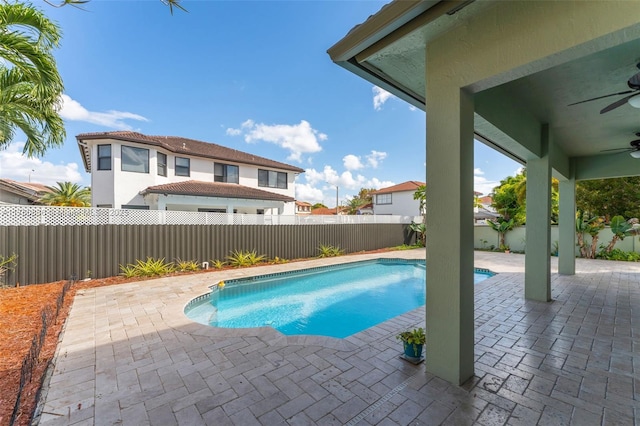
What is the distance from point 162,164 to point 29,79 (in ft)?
35.7

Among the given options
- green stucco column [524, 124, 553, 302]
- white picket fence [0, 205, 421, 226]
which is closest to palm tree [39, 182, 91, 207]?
white picket fence [0, 205, 421, 226]

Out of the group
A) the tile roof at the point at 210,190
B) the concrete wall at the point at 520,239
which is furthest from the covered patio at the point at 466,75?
the tile roof at the point at 210,190

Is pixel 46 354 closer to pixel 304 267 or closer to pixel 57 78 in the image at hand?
pixel 57 78

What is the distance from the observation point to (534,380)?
307cm

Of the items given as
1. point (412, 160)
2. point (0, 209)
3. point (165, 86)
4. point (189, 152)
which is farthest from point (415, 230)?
point (0, 209)

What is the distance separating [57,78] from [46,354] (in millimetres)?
4857

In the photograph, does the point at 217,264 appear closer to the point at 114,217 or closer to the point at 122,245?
the point at 122,245

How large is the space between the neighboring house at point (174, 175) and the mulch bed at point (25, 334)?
6850mm

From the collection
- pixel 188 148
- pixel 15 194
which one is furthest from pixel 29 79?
pixel 15 194

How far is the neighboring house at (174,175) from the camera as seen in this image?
13.1 m

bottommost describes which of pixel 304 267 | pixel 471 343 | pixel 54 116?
pixel 304 267

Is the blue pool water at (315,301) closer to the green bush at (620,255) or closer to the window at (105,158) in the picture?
the green bush at (620,255)

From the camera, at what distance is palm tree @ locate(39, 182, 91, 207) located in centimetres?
1977

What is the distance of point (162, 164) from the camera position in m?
15.1
